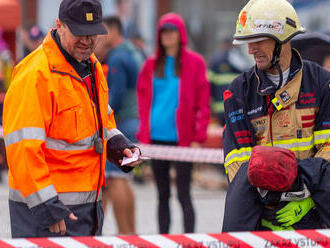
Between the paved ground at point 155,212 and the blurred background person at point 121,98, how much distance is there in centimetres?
61

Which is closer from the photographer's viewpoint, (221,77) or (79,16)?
(79,16)

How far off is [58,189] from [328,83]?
59.1 inches

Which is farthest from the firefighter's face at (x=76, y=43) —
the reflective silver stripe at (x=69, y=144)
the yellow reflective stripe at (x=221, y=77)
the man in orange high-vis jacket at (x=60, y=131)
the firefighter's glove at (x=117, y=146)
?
the yellow reflective stripe at (x=221, y=77)

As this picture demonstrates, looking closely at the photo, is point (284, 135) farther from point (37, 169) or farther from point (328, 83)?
point (37, 169)

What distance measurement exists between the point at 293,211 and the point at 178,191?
3.11 metres

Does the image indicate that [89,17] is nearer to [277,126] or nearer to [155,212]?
[277,126]

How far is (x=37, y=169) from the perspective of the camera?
376cm

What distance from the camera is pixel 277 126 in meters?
3.98

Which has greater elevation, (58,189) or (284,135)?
(284,135)

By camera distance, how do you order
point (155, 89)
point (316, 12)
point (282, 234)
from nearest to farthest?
point (282, 234) → point (155, 89) → point (316, 12)

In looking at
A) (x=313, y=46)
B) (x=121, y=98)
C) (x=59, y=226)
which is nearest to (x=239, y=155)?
(x=59, y=226)

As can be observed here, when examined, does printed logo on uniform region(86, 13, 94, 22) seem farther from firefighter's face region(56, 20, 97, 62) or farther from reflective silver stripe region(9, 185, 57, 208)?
reflective silver stripe region(9, 185, 57, 208)

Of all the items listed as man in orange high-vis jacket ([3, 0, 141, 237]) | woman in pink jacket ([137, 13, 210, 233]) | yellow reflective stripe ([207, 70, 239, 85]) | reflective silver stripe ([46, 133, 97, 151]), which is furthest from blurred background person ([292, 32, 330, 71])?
yellow reflective stripe ([207, 70, 239, 85])

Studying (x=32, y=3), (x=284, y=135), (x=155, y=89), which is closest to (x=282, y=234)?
(x=284, y=135)
